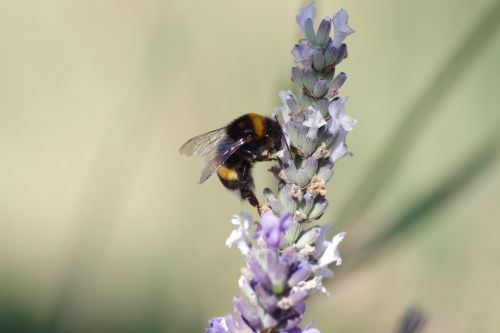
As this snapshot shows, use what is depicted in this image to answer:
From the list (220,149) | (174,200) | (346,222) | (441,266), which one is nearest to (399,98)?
(441,266)

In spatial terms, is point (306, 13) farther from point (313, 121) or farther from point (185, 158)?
point (185, 158)

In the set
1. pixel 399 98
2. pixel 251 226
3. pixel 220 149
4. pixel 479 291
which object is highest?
pixel 399 98

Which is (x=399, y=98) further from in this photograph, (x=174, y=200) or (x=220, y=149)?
(x=220, y=149)

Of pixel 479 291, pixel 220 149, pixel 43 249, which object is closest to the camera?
pixel 220 149

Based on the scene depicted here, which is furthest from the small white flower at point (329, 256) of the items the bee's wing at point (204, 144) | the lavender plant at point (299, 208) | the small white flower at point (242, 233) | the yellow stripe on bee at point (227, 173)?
the bee's wing at point (204, 144)

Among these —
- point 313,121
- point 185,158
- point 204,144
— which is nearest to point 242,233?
point 313,121

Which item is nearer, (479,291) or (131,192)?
(479,291)
